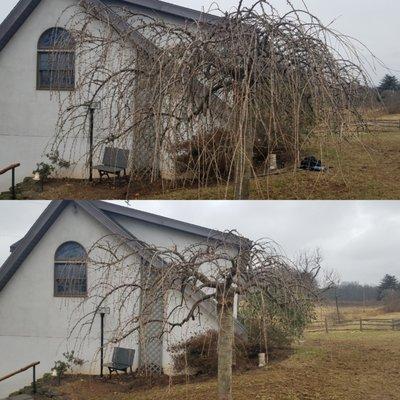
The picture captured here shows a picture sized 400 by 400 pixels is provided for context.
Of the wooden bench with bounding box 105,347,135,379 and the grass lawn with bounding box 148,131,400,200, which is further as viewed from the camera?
the wooden bench with bounding box 105,347,135,379

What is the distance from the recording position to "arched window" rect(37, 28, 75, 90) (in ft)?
20.2

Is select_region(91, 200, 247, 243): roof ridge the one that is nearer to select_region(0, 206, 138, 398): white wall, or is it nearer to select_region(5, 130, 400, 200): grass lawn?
select_region(5, 130, 400, 200): grass lawn

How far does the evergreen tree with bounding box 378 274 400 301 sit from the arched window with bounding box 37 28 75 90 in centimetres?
483

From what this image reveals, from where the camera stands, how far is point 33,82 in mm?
6770

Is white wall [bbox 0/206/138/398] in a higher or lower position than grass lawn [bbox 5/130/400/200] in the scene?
lower

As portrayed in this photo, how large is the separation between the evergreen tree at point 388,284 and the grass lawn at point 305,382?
3.00 feet

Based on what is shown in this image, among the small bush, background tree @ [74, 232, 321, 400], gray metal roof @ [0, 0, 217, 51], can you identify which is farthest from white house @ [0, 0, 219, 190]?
the small bush

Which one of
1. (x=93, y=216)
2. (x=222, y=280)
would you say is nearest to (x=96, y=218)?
(x=93, y=216)

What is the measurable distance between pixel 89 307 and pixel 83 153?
1.97 m

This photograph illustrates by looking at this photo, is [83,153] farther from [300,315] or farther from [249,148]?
[300,315]

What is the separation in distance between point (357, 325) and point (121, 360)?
4.08 m

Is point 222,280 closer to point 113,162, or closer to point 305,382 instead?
point 305,382

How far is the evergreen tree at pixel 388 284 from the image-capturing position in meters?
7.29

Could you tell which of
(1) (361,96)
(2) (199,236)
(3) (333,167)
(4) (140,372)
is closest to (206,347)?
(4) (140,372)
